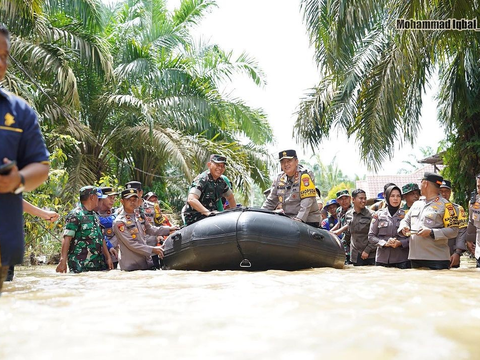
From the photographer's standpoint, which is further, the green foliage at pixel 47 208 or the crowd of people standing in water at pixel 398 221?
the green foliage at pixel 47 208

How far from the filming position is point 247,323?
2850 millimetres

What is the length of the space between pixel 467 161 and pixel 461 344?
10.6 m

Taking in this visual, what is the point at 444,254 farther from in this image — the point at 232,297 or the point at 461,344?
the point at 461,344

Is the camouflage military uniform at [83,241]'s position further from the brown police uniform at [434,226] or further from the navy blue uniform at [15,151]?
the navy blue uniform at [15,151]

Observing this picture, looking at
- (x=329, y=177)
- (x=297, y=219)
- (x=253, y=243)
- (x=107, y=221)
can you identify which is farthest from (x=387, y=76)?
(x=329, y=177)

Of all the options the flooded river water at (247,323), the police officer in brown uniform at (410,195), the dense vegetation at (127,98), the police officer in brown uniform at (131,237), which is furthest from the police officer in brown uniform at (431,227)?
the dense vegetation at (127,98)

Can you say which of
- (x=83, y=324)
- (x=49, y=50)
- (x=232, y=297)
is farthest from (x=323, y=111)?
(x=83, y=324)

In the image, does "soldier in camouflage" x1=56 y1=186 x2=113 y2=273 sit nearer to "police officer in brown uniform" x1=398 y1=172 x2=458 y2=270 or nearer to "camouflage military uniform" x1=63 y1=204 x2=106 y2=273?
"camouflage military uniform" x1=63 y1=204 x2=106 y2=273

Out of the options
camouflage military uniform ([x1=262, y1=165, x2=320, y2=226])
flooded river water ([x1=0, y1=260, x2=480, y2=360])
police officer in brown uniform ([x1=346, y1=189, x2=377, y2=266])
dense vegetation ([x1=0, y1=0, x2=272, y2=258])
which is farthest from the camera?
dense vegetation ([x1=0, y1=0, x2=272, y2=258])

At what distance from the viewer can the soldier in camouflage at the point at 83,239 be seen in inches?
281

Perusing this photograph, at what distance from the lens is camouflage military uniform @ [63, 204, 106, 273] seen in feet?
23.5

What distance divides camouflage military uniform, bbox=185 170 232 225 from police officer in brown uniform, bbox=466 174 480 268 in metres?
3.19

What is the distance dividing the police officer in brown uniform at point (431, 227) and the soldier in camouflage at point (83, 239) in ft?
12.3

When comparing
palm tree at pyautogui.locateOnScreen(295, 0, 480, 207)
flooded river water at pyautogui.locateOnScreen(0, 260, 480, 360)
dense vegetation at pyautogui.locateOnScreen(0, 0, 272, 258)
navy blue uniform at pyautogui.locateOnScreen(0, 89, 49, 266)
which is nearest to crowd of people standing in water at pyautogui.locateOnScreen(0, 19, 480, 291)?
palm tree at pyautogui.locateOnScreen(295, 0, 480, 207)
